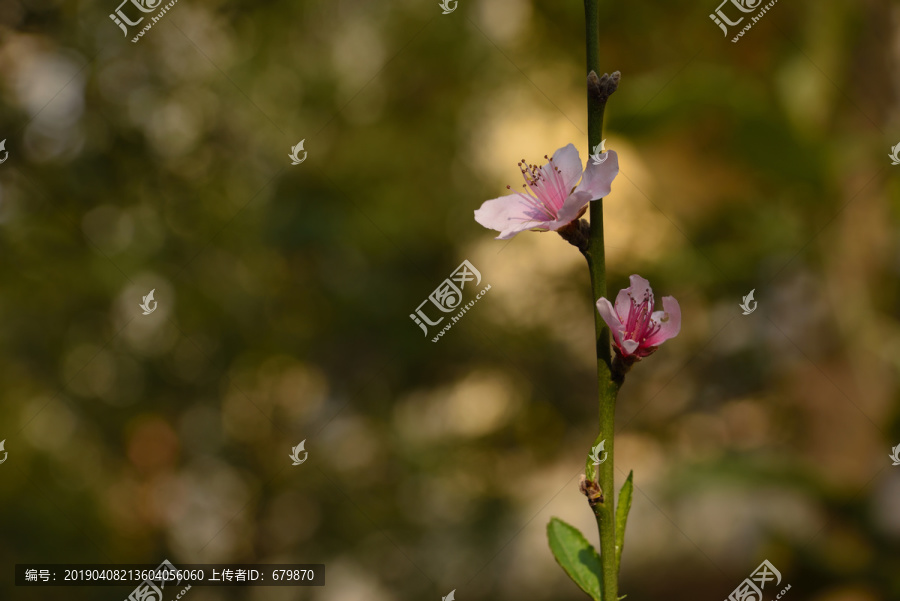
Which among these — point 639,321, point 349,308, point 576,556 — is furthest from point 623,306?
point 349,308

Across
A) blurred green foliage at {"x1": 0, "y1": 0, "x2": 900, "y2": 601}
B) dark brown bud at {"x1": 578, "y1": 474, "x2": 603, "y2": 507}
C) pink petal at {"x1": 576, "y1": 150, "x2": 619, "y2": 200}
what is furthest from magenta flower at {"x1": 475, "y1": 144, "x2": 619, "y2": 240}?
blurred green foliage at {"x1": 0, "y1": 0, "x2": 900, "y2": 601}

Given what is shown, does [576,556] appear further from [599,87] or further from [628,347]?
[599,87]

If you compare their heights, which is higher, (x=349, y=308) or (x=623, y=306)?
(x=349, y=308)

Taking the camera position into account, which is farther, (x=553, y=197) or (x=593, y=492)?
(x=553, y=197)

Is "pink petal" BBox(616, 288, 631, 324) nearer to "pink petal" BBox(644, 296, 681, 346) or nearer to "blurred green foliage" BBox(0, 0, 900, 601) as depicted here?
"pink petal" BBox(644, 296, 681, 346)

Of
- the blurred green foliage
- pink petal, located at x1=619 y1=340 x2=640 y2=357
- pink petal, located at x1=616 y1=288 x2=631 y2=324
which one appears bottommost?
pink petal, located at x1=619 y1=340 x2=640 y2=357

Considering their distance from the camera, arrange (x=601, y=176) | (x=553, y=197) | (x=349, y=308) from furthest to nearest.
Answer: (x=349, y=308)
(x=553, y=197)
(x=601, y=176)

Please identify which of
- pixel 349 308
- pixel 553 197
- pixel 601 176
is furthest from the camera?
pixel 349 308
